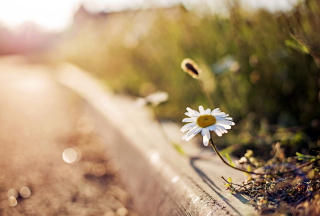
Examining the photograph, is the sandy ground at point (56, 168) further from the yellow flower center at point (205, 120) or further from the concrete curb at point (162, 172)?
the yellow flower center at point (205, 120)

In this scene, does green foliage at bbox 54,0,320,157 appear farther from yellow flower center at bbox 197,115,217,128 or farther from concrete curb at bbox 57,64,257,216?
yellow flower center at bbox 197,115,217,128

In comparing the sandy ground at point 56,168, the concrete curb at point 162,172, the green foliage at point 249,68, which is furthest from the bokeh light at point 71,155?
the green foliage at point 249,68

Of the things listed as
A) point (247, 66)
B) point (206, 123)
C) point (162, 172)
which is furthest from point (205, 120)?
point (247, 66)

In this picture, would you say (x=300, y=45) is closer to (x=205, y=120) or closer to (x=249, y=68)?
(x=205, y=120)

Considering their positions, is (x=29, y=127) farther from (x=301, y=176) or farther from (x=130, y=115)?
(x=301, y=176)

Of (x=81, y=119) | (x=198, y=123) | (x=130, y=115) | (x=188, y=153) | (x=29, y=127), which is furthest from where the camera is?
(x=81, y=119)

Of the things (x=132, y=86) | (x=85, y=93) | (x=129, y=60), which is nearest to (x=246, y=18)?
(x=132, y=86)
